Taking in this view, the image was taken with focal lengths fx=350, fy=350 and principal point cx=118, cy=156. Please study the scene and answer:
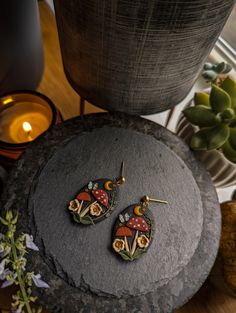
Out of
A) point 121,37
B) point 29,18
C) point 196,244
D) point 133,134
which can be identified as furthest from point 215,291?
point 29,18

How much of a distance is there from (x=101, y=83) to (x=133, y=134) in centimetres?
8

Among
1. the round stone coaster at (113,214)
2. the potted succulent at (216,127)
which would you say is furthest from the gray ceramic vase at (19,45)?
the potted succulent at (216,127)

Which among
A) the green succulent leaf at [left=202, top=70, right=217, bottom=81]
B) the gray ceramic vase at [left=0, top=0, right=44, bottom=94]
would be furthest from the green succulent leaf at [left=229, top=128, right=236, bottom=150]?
the gray ceramic vase at [left=0, top=0, right=44, bottom=94]

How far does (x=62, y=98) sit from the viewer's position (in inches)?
27.4

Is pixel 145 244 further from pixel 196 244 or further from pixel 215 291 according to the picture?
pixel 215 291

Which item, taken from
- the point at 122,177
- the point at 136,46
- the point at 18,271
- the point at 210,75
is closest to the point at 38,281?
the point at 18,271

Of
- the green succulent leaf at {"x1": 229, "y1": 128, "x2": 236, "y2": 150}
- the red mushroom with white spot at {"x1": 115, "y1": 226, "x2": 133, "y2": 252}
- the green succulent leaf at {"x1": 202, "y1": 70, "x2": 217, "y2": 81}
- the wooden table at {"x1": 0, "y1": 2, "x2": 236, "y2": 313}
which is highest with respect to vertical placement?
the green succulent leaf at {"x1": 202, "y1": 70, "x2": 217, "y2": 81}

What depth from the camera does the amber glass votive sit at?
0.57m

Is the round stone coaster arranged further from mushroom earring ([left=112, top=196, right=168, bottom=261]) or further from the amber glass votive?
the amber glass votive

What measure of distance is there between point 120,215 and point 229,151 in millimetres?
166

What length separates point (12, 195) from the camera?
403 millimetres

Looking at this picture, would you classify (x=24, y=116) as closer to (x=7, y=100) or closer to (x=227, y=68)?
(x=7, y=100)

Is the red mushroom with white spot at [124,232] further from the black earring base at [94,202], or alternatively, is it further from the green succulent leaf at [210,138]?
the green succulent leaf at [210,138]

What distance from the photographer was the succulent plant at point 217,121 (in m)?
0.43
